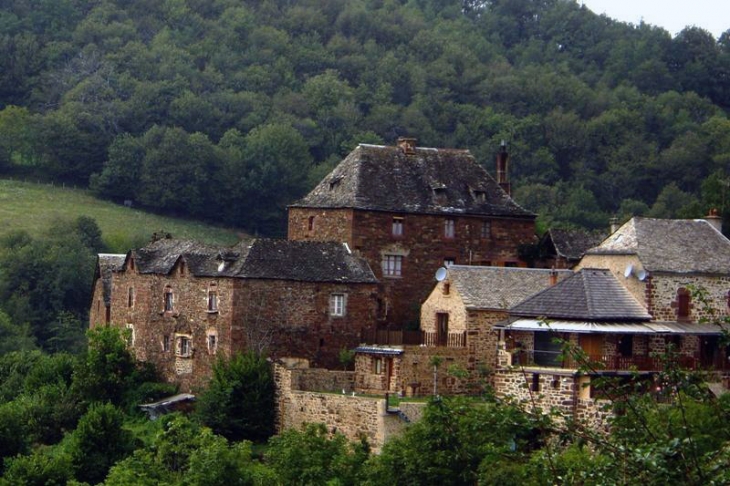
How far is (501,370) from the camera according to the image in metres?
61.5

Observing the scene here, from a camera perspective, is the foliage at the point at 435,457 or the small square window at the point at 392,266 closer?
the foliage at the point at 435,457

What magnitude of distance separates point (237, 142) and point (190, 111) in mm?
10766

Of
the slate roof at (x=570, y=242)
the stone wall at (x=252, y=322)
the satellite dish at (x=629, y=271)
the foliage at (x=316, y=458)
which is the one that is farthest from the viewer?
the slate roof at (x=570, y=242)

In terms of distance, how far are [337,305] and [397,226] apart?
5.92m

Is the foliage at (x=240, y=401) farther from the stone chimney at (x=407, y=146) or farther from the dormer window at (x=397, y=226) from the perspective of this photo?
the stone chimney at (x=407, y=146)

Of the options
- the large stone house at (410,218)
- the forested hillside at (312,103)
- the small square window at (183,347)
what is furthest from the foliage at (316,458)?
the forested hillside at (312,103)

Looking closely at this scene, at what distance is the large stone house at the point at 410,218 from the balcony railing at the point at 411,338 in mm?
2367

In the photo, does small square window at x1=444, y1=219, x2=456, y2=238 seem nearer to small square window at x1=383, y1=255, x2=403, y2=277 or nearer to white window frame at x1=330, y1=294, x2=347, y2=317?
small square window at x1=383, y1=255, x2=403, y2=277

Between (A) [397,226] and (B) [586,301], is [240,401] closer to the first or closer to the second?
(A) [397,226]

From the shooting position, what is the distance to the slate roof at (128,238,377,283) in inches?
2618

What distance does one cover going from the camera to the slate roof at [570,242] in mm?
72250

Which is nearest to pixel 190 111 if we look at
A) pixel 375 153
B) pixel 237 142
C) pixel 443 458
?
pixel 237 142

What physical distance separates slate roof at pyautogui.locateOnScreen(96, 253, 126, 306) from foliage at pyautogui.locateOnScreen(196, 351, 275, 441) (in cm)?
1284

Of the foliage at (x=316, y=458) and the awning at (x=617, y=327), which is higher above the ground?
the awning at (x=617, y=327)
